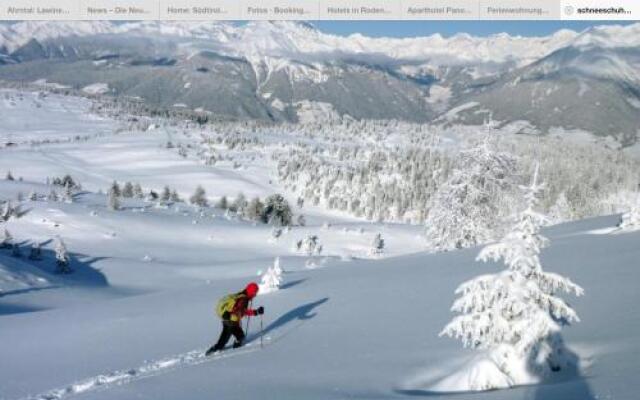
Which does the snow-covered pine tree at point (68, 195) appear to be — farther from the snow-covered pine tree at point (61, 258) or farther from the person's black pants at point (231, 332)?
the person's black pants at point (231, 332)

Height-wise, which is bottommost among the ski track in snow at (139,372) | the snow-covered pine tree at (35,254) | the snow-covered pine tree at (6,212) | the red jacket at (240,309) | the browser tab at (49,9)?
the snow-covered pine tree at (35,254)

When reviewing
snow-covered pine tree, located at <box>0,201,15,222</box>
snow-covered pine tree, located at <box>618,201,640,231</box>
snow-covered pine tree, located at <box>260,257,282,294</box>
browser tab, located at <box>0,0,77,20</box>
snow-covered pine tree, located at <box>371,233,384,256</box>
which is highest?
browser tab, located at <box>0,0,77,20</box>

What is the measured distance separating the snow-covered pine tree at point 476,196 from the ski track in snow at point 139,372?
23.2 metres

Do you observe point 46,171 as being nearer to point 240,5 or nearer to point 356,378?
point 240,5

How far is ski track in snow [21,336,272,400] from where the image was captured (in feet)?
33.5

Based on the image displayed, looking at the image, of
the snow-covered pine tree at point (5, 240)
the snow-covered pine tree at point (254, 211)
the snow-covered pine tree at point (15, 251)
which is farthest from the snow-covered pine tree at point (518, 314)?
the snow-covered pine tree at point (254, 211)

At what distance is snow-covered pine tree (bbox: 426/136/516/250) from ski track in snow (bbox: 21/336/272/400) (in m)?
23.2

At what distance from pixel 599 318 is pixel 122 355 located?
1013 cm

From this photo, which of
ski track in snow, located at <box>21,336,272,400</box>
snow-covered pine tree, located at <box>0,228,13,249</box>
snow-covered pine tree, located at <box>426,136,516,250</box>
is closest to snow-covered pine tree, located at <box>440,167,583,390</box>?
ski track in snow, located at <box>21,336,272,400</box>

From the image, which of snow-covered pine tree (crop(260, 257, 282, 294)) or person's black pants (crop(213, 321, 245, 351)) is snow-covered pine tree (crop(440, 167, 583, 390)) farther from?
snow-covered pine tree (crop(260, 257, 282, 294))

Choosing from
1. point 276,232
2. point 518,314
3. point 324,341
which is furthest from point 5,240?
point 518,314

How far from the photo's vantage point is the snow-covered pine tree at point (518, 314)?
846 centimetres

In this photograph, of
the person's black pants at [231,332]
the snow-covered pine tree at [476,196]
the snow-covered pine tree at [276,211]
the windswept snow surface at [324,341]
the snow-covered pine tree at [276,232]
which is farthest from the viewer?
the snow-covered pine tree at [276,211]

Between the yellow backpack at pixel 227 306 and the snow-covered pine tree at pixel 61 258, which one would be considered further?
the snow-covered pine tree at pixel 61 258
